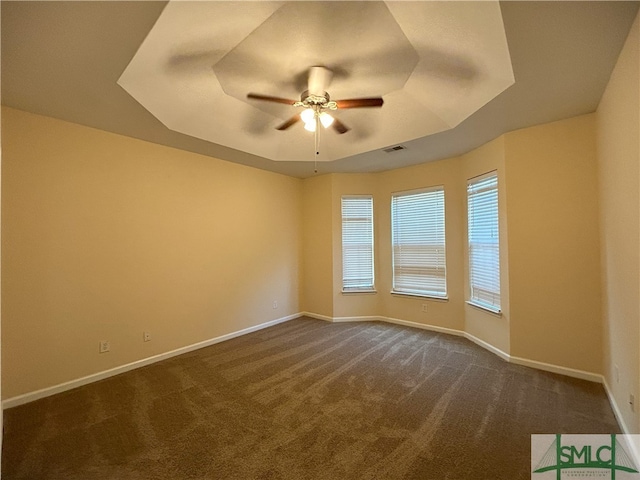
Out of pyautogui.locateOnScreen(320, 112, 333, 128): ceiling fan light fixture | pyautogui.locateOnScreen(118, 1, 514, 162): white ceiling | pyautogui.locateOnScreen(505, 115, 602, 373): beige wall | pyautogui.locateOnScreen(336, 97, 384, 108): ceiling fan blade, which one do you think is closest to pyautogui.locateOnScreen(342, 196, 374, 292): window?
pyautogui.locateOnScreen(118, 1, 514, 162): white ceiling

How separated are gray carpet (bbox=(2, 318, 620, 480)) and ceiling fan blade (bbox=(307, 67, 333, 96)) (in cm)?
275

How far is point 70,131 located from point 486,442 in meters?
4.63

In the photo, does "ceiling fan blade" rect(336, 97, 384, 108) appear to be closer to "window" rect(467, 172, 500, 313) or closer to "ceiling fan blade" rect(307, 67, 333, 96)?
"ceiling fan blade" rect(307, 67, 333, 96)

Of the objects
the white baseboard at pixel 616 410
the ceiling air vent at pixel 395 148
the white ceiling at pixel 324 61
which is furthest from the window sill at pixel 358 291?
the white baseboard at pixel 616 410

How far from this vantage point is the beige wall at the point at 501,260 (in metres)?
3.21

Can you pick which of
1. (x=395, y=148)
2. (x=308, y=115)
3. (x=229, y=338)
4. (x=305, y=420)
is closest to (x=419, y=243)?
(x=395, y=148)

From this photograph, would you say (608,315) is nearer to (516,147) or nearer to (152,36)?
(516,147)

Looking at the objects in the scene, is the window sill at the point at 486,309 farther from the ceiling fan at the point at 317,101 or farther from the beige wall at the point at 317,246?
the ceiling fan at the point at 317,101

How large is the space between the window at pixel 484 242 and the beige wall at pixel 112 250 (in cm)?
331

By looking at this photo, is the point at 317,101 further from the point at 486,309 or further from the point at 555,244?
the point at 486,309

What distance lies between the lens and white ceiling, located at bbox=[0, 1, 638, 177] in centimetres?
161

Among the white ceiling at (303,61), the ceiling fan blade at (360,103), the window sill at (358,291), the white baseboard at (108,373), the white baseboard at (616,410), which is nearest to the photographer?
A: the white ceiling at (303,61)

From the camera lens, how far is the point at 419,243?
4.52m

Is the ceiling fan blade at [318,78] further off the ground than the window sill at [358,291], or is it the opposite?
the ceiling fan blade at [318,78]
